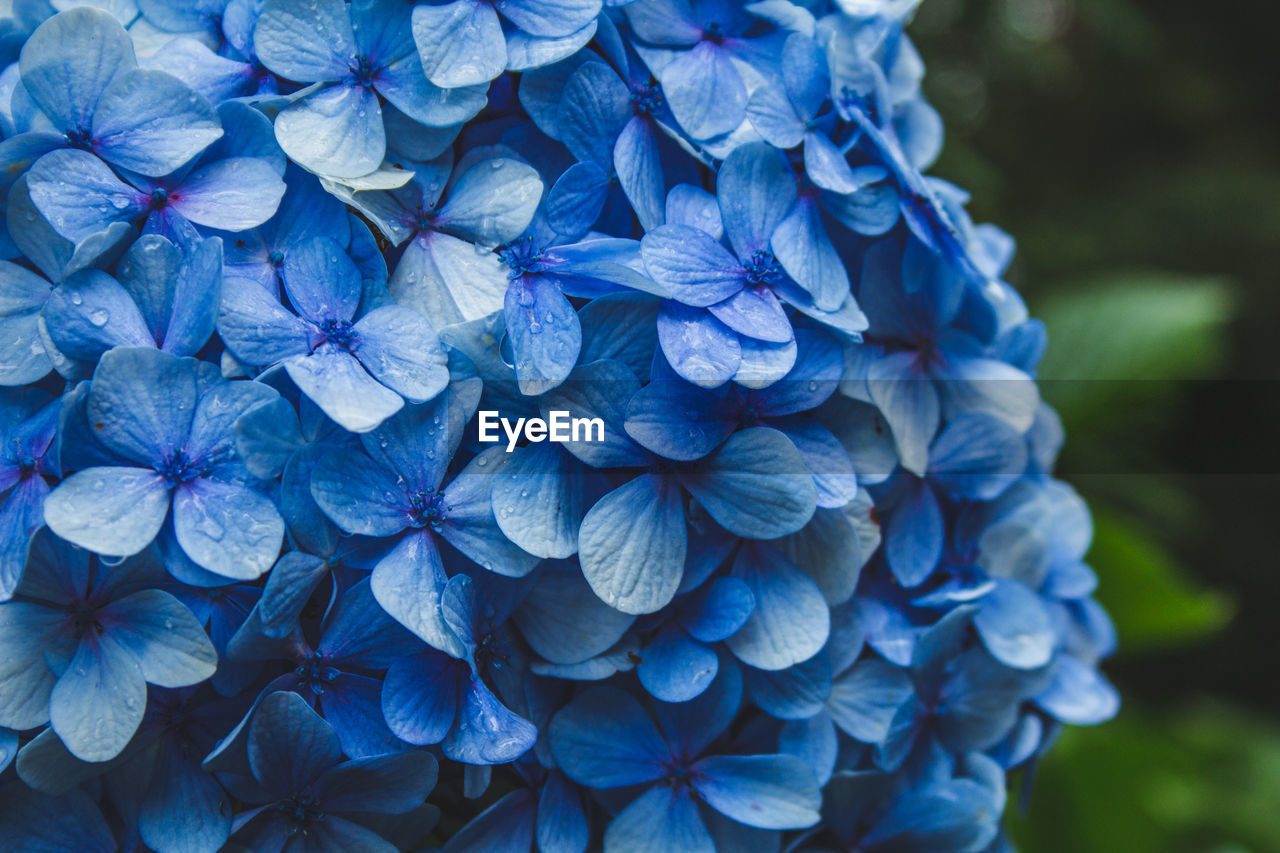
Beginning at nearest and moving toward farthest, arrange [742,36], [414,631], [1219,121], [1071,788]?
[414,631] < [742,36] < [1071,788] < [1219,121]

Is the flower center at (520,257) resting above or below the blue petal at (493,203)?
below

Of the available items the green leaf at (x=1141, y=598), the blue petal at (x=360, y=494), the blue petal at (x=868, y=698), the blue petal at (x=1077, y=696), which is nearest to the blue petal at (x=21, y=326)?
the blue petal at (x=360, y=494)

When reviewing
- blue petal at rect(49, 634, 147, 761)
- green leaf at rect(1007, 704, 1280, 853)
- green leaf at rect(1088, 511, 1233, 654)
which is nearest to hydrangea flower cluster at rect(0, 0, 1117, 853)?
blue petal at rect(49, 634, 147, 761)

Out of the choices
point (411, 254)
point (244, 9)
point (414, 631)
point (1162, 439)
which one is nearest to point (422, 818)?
point (414, 631)

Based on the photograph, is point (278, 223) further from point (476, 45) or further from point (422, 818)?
point (422, 818)

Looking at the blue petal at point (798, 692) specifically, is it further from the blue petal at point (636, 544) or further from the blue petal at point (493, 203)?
the blue petal at point (493, 203)

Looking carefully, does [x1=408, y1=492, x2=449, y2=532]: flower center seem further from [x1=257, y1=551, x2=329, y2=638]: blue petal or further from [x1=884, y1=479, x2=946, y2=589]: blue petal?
[x1=884, y1=479, x2=946, y2=589]: blue petal

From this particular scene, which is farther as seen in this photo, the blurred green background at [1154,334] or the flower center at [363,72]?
the blurred green background at [1154,334]
